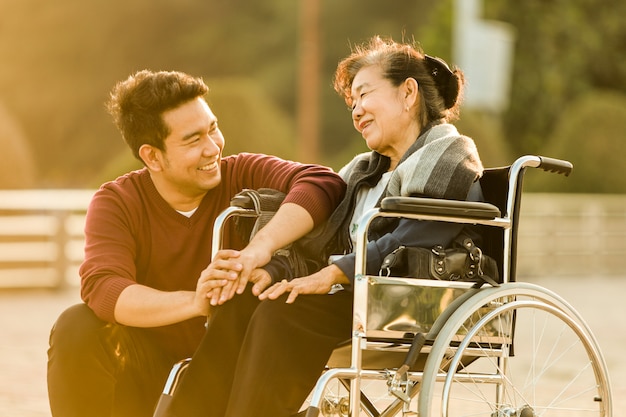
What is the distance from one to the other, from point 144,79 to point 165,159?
26 cm

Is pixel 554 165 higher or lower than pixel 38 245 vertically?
higher

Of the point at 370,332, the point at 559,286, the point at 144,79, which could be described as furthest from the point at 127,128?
the point at 559,286

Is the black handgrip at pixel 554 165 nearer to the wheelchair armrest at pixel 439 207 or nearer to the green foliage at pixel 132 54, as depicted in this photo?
the wheelchair armrest at pixel 439 207

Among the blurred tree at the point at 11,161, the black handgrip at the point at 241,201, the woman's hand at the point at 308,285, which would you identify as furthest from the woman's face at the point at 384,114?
the blurred tree at the point at 11,161

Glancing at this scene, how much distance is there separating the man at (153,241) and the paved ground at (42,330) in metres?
1.99

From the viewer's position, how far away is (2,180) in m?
16.8

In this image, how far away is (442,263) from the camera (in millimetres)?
3621

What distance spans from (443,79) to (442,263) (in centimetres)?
78

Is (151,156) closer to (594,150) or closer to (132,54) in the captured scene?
(594,150)

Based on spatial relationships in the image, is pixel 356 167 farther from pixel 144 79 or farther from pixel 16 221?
pixel 16 221

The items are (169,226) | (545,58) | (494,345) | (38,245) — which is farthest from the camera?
(545,58)

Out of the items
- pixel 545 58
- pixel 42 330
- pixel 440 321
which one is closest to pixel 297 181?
pixel 440 321

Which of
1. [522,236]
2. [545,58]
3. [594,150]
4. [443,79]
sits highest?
[443,79]

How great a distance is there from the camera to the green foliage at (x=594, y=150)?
22.8m
